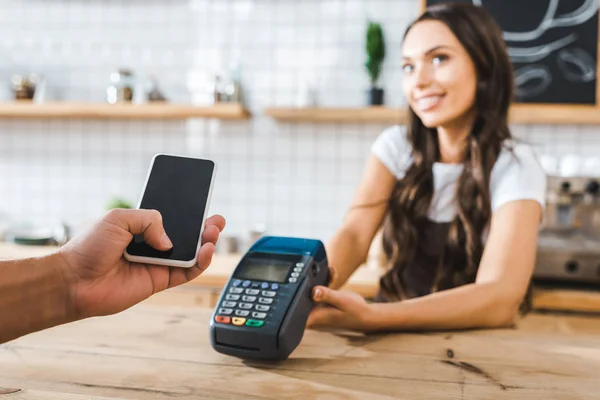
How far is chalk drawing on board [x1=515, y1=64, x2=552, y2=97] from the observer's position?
2449mm

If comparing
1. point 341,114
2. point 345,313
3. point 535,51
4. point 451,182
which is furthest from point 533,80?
point 345,313

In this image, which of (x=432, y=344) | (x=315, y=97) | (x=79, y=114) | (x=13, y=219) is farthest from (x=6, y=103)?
(x=432, y=344)

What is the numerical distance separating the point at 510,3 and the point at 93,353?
7.35 ft

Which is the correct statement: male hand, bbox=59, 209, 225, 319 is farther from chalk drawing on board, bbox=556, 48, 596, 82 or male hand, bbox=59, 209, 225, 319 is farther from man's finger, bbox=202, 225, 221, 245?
chalk drawing on board, bbox=556, 48, 596, 82

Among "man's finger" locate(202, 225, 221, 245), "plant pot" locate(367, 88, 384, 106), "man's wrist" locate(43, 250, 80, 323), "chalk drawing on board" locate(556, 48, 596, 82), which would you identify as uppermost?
"chalk drawing on board" locate(556, 48, 596, 82)

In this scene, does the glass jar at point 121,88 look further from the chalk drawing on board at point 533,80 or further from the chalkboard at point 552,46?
the chalk drawing on board at point 533,80

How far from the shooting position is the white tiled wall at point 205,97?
8.84ft

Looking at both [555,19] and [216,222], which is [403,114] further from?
[216,222]

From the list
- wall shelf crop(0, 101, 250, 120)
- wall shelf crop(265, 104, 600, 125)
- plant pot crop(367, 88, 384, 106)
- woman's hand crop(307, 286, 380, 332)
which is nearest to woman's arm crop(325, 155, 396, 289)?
woman's hand crop(307, 286, 380, 332)

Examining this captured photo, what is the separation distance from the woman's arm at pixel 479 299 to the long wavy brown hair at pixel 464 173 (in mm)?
123

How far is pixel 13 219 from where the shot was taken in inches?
115

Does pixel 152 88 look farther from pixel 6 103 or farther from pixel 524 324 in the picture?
pixel 524 324

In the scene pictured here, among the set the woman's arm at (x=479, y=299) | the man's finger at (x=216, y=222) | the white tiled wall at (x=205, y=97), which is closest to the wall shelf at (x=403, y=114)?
the white tiled wall at (x=205, y=97)

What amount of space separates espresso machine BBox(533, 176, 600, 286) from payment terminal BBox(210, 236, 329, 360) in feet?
4.34
